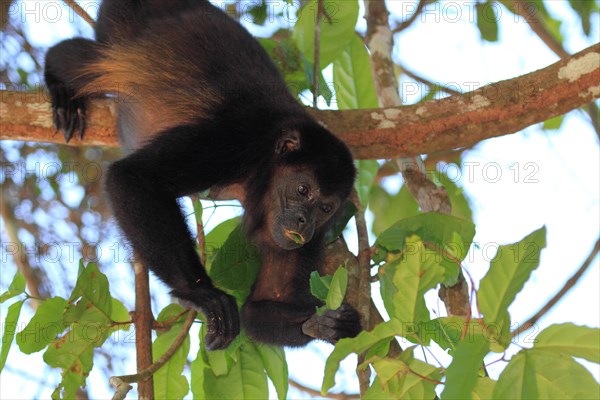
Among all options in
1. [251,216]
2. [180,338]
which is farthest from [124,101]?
[180,338]

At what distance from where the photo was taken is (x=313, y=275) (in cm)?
250

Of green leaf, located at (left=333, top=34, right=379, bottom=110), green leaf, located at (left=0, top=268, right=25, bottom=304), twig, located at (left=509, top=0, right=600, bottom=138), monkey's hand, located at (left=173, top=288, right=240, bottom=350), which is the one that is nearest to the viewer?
green leaf, located at (left=0, top=268, right=25, bottom=304)

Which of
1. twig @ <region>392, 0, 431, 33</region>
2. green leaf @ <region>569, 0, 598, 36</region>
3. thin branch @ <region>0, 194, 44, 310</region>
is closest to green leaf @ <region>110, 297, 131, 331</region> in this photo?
thin branch @ <region>0, 194, 44, 310</region>

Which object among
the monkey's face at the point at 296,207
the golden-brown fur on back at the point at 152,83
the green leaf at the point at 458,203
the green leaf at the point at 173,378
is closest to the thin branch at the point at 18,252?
the golden-brown fur on back at the point at 152,83

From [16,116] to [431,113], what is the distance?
2109mm

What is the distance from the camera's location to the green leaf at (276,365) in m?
3.12

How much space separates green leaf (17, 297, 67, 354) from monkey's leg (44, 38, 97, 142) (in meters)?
1.20

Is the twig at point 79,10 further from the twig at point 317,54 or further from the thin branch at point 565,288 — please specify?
the thin branch at point 565,288

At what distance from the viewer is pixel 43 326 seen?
9.52 ft

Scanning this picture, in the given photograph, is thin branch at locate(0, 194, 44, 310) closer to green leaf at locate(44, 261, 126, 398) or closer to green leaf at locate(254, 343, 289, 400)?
green leaf at locate(44, 261, 126, 398)

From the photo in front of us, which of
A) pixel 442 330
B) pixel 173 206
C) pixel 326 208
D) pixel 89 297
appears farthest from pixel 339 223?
pixel 442 330

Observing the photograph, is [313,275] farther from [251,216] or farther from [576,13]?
[576,13]

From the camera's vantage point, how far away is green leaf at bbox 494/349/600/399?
1618mm

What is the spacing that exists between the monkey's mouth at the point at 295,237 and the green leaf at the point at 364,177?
651 mm
